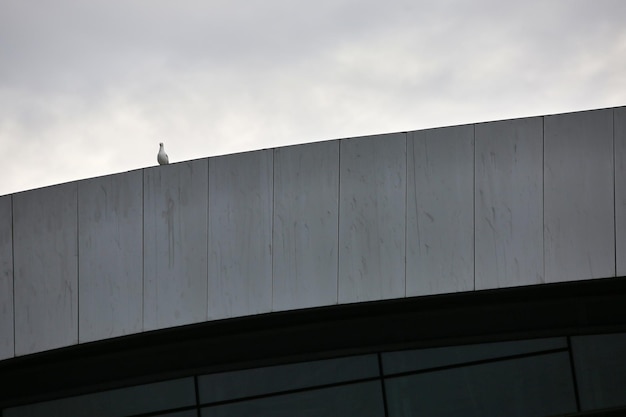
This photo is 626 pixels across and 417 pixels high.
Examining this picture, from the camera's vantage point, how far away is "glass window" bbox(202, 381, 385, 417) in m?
12.4

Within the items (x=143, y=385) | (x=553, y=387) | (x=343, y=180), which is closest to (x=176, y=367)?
(x=143, y=385)

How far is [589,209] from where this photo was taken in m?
11.7

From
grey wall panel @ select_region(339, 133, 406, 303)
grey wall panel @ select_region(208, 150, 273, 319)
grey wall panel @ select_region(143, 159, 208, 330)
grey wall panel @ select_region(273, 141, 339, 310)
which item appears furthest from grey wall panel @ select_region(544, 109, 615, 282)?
grey wall panel @ select_region(143, 159, 208, 330)

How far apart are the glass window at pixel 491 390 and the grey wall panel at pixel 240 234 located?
7.05 feet

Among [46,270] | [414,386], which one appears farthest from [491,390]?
[46,270]

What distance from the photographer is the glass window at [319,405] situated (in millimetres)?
12398

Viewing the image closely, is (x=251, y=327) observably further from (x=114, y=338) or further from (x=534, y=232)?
(x=534, y=232)

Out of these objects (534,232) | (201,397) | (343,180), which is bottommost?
(201,397)

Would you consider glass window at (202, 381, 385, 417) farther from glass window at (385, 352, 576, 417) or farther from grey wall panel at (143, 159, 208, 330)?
grey wall panel at (143, 159, 208, 330)

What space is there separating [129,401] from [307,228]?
344cm

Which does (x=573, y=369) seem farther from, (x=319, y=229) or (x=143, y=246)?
(x=143, y=246)

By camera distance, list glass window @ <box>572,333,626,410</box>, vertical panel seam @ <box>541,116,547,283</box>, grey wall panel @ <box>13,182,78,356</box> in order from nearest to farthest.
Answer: vertical panel seam @ <box>541,116,547,283</box>, glass window @ <box>572,333,626,410</box>, grey wall panel @ <box>13,182,78,356</box>

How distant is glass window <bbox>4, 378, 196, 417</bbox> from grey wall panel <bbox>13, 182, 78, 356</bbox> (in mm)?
1095

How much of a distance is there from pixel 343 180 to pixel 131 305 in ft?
10.3
